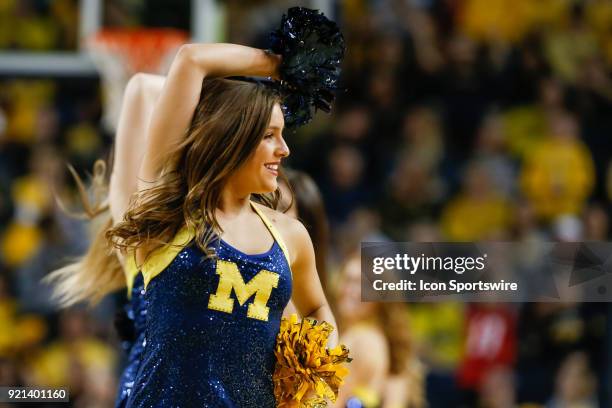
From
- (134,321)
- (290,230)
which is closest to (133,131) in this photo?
(290,230)

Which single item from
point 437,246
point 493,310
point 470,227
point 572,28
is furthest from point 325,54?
point 572,28

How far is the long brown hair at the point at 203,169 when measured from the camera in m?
2.92

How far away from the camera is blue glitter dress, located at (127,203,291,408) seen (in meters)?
2.88

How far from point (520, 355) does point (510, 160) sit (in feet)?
5.78

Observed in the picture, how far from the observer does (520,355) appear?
7492 millimetres

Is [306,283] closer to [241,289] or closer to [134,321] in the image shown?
[241,289]

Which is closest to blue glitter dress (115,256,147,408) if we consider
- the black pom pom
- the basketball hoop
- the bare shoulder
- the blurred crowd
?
the bare shoulder

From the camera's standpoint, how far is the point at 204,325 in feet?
9.45

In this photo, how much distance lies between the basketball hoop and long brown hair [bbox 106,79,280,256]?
3791 mm

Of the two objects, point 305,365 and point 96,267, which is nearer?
point 305,365

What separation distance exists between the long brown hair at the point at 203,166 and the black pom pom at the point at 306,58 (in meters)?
0.09

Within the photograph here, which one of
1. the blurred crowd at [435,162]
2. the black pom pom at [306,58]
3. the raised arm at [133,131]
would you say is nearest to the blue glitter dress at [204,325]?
the black pom pom at [306,58]

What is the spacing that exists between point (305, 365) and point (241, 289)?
0.96ft

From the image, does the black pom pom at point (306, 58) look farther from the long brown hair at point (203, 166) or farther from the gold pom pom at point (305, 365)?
the gold pom pom at point (305, 365)
